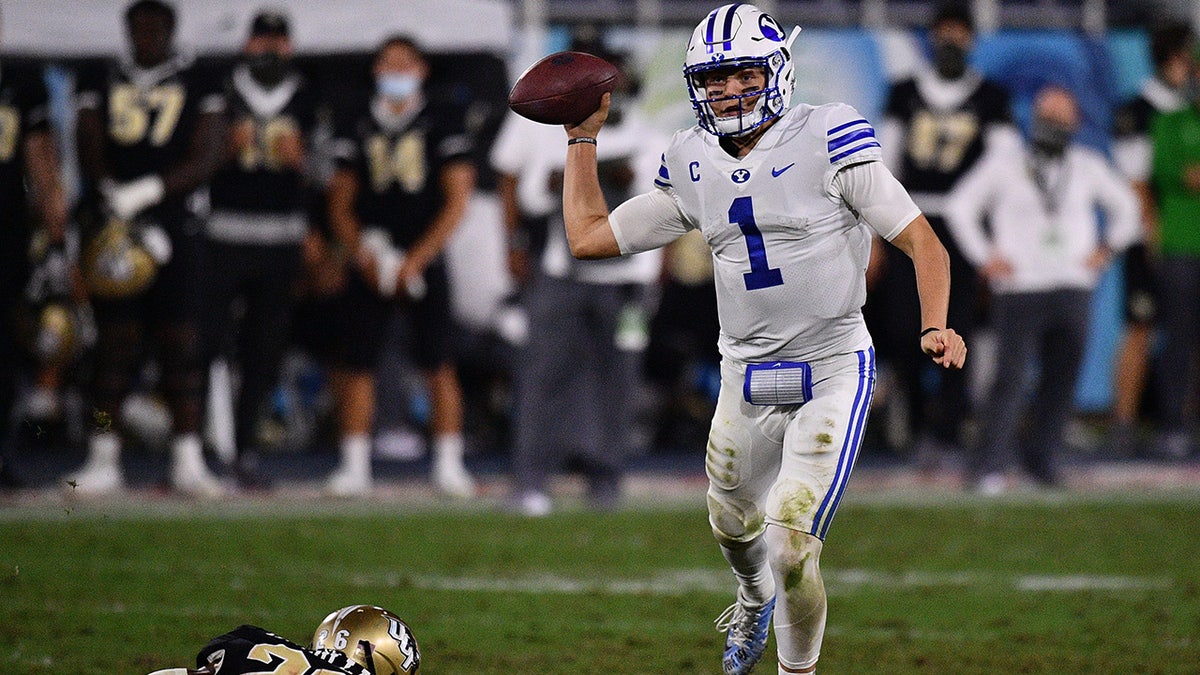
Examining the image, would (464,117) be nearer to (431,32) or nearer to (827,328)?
(431,32)

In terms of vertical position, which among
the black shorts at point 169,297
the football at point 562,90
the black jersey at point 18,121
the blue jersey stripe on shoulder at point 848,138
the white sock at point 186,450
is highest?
the football at point 562,90

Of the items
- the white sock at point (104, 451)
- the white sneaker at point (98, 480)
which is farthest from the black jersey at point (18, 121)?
the white sneaker at point (98, 480)

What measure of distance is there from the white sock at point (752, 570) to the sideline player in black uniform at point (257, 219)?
5344 mm

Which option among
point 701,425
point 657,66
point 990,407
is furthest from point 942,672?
point 657,66

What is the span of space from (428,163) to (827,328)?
558 centimetres

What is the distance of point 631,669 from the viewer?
6.05m

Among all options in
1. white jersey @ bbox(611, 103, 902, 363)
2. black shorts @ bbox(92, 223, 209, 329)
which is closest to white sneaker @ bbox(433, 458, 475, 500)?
black shorts @ bbox(92, 223, 209, 329)

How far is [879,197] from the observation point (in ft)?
16.8

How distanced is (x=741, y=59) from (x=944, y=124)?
6183 millimetres

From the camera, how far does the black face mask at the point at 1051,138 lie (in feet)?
36.0

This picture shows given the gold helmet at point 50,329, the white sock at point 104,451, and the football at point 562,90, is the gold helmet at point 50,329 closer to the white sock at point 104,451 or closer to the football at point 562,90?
the white sock at point 104,451

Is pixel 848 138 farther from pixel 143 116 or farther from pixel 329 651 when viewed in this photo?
pixel 143 116

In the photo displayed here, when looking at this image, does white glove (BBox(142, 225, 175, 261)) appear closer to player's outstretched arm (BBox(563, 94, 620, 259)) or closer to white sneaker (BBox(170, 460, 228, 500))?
white sneaker (BBox(170, 460, 228, 500))

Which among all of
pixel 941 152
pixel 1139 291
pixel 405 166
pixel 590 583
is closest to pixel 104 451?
pixel 405 166
